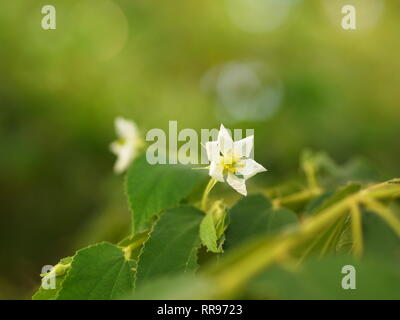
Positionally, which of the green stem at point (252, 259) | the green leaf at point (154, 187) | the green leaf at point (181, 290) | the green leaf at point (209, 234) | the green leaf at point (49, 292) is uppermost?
the green leaf at point (154, 187)

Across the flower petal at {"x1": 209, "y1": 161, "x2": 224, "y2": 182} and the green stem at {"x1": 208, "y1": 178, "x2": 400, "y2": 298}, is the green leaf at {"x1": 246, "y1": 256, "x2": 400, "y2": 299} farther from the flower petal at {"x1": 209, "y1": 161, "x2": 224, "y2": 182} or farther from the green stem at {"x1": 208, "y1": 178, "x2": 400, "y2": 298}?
the flower petal at {"x1": 209, "y1": 161, "x2": 224, "y2": 182}

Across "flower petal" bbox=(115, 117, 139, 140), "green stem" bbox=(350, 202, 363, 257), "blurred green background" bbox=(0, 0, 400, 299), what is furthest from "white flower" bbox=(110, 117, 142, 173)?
"green stem" bbox=(350, 202, 363, 257)

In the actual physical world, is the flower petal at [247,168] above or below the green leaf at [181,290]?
above

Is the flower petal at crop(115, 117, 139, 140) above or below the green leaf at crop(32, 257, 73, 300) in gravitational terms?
above

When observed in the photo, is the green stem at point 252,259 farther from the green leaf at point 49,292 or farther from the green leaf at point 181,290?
the green leaf at point 49,292

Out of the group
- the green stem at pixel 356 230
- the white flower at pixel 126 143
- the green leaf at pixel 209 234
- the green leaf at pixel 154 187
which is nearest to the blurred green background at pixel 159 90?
the white flower at pixel 126 143

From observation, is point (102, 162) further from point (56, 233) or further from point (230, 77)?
point (230, 77)
